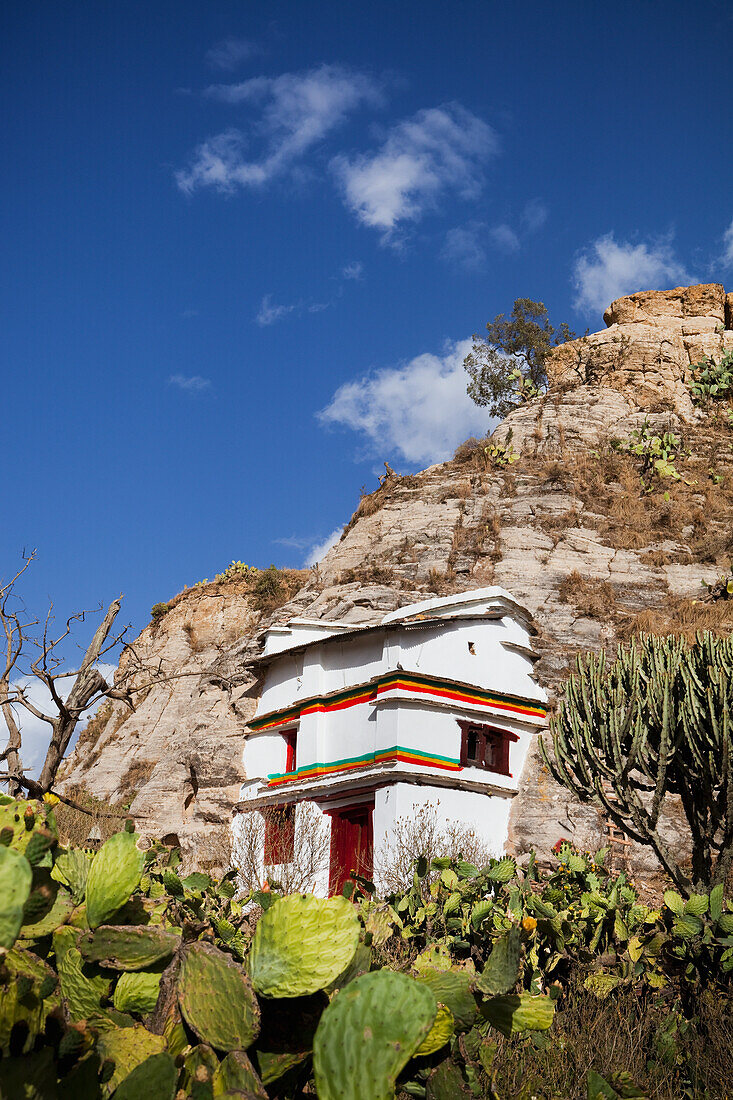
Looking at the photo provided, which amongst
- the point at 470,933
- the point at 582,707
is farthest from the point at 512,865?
the point at 582,707

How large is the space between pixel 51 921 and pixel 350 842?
15.9m

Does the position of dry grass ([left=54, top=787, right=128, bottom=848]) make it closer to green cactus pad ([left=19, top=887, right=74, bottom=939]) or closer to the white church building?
the white church building

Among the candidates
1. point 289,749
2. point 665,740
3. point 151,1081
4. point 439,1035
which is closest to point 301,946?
point 151,1081

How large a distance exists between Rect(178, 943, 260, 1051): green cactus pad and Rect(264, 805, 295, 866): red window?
1633 centimetres

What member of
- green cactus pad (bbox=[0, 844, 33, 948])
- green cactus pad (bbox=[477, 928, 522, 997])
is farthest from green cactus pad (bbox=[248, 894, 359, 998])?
green cactus pad (bbox=[477, 928, 522, 997])

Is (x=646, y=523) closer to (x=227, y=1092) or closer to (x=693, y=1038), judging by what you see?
(x=693, y=1038)

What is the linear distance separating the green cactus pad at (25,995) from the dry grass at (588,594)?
832 inches

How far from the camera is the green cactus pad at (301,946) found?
2.66 metres

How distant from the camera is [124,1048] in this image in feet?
8.59

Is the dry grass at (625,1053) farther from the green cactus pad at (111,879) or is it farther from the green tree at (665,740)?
the green tree at (665,740)

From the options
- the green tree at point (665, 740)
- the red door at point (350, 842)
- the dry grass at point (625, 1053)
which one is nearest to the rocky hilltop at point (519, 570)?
the red door at point (350, 842)

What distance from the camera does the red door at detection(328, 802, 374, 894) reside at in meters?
17.2

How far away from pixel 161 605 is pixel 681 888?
25.5m

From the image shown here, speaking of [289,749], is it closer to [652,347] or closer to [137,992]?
[137,992]
